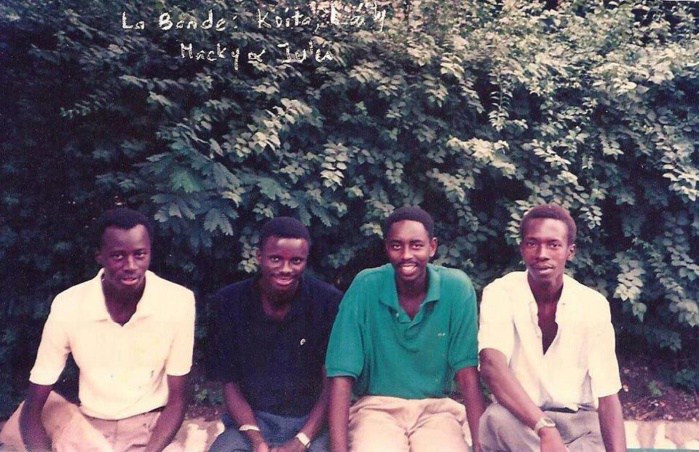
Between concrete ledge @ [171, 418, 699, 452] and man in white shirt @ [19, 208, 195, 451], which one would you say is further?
concrete ledge @ [171, 418, 699, 452]

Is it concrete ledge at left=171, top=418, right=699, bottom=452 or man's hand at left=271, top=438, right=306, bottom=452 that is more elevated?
man's hand at left=271, top=438, right=306, bottom=452

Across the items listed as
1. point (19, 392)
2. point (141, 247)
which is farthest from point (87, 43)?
point (19, 392)

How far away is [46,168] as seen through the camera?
13.0 ft

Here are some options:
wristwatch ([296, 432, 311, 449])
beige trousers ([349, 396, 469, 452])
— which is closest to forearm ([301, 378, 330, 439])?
wristwatch ([296, 432, 311, 449])

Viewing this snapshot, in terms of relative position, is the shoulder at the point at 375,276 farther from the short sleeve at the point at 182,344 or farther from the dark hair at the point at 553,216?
the short sleeve at the point at 182,344

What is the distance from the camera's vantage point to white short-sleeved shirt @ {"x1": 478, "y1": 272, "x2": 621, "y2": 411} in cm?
313

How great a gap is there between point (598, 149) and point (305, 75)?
2046 millimetres

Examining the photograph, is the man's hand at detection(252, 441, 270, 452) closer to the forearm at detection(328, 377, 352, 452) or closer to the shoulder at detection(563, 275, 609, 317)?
the forearm at detection(328, 377, 352, 452)

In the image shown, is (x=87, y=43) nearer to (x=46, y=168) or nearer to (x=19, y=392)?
(x=46, y=168)

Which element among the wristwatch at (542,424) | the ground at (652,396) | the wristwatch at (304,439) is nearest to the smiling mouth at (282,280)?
the wristwatch at (304,439)

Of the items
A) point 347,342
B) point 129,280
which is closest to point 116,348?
point 129,280

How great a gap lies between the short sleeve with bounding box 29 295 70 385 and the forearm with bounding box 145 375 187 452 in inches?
20.2

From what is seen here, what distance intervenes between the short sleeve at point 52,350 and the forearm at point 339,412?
1282mm

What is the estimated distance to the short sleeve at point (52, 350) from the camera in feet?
10.2
